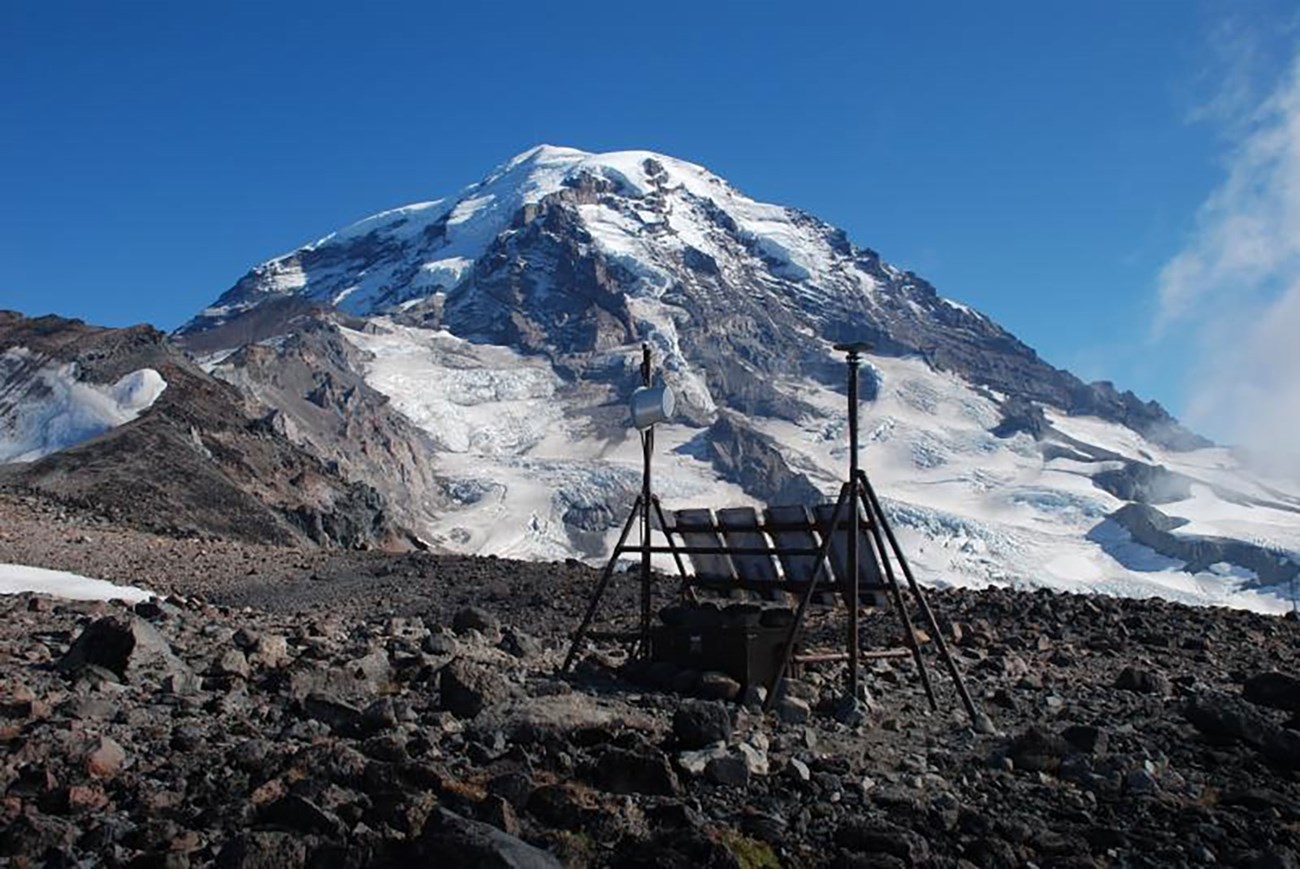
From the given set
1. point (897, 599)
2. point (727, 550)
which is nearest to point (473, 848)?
point (897, 599)

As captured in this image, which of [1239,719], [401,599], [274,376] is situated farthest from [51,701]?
[274,376]

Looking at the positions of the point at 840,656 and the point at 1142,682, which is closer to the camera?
the point at 840,656

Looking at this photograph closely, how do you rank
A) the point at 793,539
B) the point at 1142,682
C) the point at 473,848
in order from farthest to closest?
the point at 1142,682 < the point at 793,539 < the point at 473,848

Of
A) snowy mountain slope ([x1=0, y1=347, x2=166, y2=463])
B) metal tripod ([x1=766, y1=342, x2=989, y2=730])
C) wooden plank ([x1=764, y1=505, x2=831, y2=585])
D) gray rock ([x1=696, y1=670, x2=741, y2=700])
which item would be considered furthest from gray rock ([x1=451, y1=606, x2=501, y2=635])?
snowy mountain slope ([x1=0, y1=347, x2=166, y2=463])

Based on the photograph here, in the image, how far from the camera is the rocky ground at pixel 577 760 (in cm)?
535

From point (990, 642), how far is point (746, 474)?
152 meters

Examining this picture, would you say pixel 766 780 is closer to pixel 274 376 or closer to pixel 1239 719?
pixel 1239 719

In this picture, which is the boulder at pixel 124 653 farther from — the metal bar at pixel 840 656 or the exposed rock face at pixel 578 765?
the metal bar at pixel 840 656

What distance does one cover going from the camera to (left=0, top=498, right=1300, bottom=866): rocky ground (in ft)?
17.5

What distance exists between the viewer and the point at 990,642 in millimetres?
13242

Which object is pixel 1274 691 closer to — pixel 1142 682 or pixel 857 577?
pixel 1142 682

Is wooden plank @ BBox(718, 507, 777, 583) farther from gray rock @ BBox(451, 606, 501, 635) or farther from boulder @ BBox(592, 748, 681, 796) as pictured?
boulder @ BBox(592, 748, 681, 796)

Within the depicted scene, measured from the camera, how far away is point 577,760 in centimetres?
669

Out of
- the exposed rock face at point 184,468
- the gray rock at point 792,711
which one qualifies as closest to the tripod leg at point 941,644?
the gray rock at point 792,711
